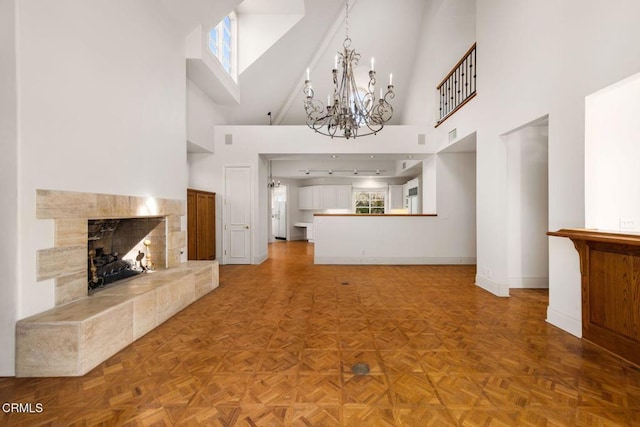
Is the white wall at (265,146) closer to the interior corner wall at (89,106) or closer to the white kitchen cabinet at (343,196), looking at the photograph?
the interior corner wall at (89,106)

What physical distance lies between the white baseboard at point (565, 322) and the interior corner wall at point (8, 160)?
4.73 metres

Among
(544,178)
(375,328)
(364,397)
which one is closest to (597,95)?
(544,178)

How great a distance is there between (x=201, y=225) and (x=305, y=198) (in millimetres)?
5847

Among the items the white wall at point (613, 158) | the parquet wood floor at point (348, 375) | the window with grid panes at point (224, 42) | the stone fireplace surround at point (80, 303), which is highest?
the window with grid panes at point (224, 42)

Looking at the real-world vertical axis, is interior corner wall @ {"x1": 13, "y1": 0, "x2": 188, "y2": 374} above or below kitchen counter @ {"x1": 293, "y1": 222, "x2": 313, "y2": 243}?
above

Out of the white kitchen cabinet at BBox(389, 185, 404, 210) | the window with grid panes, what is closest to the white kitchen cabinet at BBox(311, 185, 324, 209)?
the white kitchen cabinet at BBox(389, 185, 404, 210)

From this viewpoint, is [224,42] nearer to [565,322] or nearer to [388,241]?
[388,241]

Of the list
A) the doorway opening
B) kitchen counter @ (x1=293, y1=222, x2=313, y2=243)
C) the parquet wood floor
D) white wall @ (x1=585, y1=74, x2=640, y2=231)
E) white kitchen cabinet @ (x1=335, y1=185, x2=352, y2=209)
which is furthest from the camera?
the doorway opening

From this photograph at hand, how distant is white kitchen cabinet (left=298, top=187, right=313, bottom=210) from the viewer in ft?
37.1

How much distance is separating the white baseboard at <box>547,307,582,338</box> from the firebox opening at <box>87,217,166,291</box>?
4.80 m

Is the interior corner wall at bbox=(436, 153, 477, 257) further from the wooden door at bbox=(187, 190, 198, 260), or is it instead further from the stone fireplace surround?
the stone fireplace surround

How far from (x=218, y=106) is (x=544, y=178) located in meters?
6.69

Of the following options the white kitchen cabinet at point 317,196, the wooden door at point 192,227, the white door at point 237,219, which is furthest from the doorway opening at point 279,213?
the wooden door at point 192,227

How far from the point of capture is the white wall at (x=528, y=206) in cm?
430
